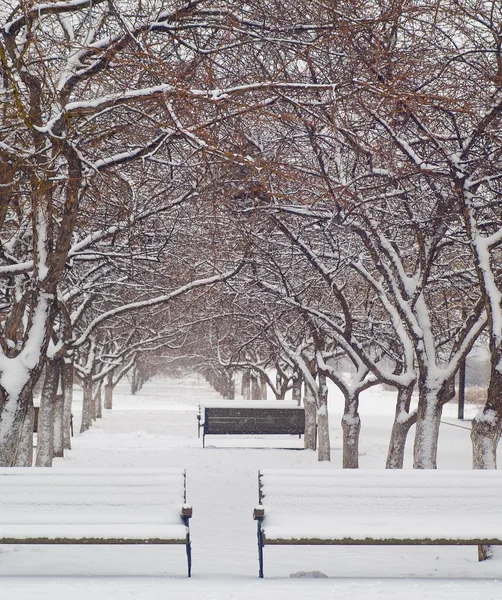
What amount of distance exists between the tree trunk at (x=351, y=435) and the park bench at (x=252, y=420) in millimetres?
6345

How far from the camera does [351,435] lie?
1262 cm

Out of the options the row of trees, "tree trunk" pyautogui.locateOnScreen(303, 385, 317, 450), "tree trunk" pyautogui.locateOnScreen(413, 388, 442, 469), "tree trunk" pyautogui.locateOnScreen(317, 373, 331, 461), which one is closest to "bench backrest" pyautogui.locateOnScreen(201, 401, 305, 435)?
"tree trunk" pyautogui.locateOnScreen(303, 385, 317, 450)

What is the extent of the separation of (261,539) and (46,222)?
3.54 m

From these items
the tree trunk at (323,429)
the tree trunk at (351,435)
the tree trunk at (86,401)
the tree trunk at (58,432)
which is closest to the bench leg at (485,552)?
the tree trunk at (351,435)

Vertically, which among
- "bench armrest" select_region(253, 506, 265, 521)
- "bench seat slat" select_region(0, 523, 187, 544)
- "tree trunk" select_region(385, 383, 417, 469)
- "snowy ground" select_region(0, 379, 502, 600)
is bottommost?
"snowy ground" select_region(0, 379, 502, 600)

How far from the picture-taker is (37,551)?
20.9 feet

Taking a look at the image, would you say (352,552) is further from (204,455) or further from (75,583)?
(204,455)

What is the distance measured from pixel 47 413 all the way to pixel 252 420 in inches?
318

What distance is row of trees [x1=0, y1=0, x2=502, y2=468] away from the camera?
17.7 feet

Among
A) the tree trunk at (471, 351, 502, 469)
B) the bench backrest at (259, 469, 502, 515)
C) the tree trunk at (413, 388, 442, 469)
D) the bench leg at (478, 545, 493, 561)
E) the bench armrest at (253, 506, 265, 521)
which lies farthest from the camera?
the tree trunk at (413, 388, 442, 469)

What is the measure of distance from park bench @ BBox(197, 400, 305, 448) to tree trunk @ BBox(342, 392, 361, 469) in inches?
250

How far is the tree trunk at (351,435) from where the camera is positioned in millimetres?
12399

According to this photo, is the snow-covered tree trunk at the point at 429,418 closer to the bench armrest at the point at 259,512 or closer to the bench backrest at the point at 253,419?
the bench armrest at the point at 259,512

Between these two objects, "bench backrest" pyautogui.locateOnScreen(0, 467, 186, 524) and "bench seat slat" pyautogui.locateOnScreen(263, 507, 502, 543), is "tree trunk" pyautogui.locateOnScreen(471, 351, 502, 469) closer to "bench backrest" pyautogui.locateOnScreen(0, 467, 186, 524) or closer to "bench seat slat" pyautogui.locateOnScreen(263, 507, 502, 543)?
"bench seat slat" pyautogui.locateOnScreen(263, 507, 502, 543)
